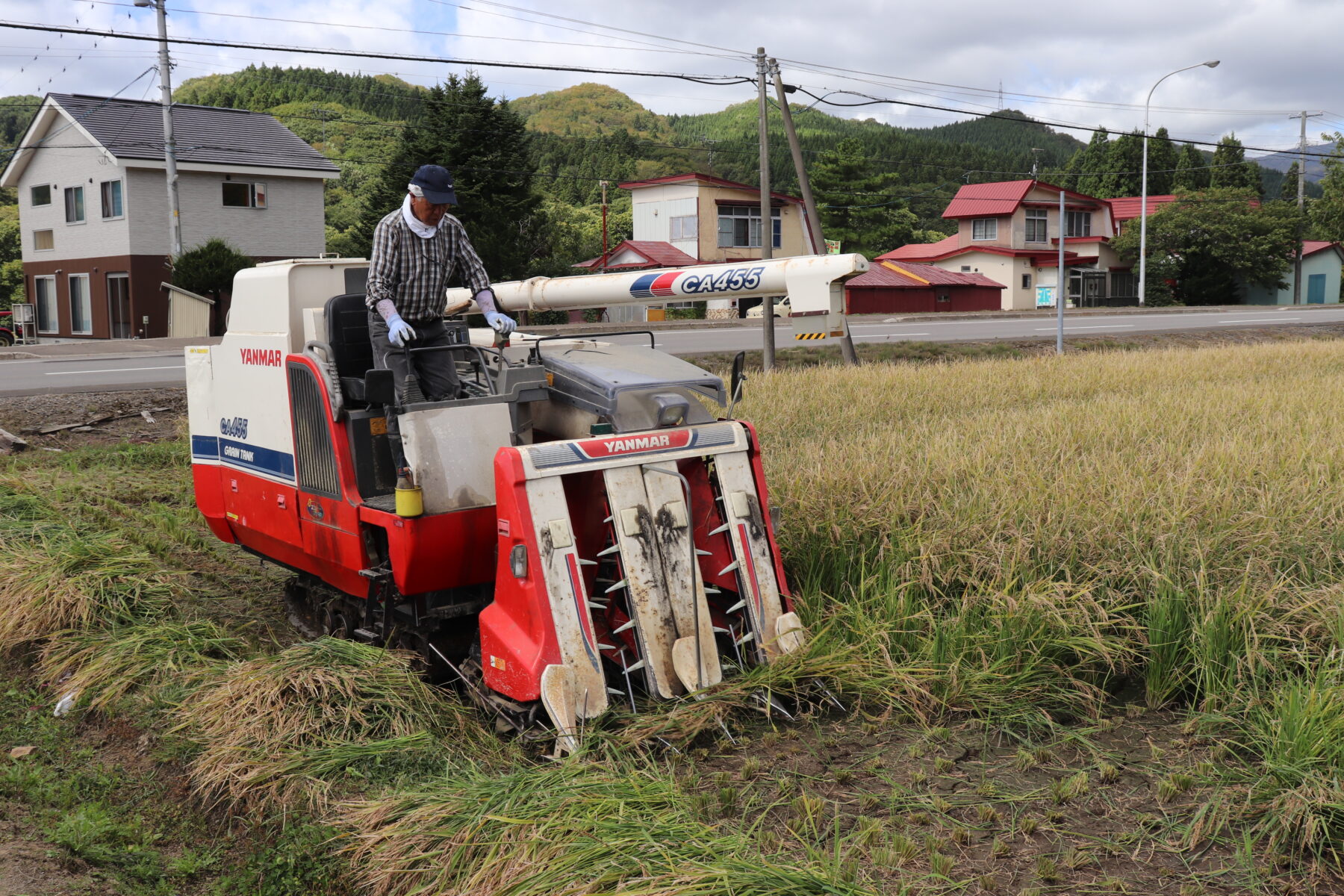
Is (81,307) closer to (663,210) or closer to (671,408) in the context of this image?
(663,210)

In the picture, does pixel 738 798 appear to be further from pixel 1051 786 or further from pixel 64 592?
pixel 64 592

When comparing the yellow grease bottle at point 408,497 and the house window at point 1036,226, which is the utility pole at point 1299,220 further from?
the yellow grease bottle at point 408,497

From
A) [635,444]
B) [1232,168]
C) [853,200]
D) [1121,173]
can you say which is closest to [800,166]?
[635,444]

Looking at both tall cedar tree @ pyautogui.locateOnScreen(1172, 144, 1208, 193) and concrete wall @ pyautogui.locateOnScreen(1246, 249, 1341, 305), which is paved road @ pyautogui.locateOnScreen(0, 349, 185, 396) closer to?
concrete wall @ pyautogui.locateOnScreen(1246, 249, 1341, 305)

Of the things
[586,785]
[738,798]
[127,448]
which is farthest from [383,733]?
[127,448]

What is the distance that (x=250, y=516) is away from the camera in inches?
261

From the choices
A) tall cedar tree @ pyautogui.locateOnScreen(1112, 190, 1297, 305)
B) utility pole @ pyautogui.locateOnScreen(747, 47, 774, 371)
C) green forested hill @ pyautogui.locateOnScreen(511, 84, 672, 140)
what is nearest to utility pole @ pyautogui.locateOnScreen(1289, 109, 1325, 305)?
tall cedar tree @ pyautogui.locateOnScreen(1112, 190, 1297, 305)

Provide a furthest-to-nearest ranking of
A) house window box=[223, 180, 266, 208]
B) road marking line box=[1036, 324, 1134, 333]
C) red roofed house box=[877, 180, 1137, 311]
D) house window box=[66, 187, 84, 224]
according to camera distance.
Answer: red roofed house box=[877, 180, 1137, 311] < house window box=[66, 187, 84, 224] < house window box=[223, 180, 266, 208] < road marking line box=[1036, 324, 1134, 333]

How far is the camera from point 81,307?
35.3 metres

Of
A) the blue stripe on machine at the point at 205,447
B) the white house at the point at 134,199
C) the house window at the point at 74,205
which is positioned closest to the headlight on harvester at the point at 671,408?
the blue stripe on machine at the point at 205,447

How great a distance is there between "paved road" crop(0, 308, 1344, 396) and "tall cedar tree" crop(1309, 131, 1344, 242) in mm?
16292

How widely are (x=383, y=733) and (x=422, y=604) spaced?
83 centimetres

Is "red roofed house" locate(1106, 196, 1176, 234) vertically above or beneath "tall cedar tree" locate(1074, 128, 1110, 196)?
beneath

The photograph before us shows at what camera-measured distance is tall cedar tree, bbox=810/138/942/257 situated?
65562mm
